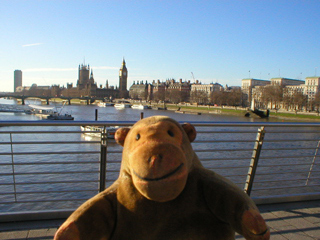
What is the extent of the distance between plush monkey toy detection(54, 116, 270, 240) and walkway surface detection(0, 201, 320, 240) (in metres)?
1.19

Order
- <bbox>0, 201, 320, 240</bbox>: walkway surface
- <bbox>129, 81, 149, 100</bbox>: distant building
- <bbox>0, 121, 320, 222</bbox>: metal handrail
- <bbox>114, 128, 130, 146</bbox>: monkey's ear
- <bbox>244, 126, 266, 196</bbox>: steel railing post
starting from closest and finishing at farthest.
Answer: <bbox>114, 128, 130, 146</bbox>: monkey's ear, <bbox>0, 201, 320, 240</bbox>: walkway surface, <bbox>0, 121, 320, 222</bbox>: metal handrail, <bbox>244, 126, 266, 196</bbox>: steel railing post, <bbox>129, 81, 149, 100</bbox>: distant building

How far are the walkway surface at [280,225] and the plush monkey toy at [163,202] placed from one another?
1.19m

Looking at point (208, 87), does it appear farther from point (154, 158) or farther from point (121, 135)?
point (154, 158)

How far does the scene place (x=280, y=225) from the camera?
2.94 metres

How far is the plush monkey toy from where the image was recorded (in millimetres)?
1428

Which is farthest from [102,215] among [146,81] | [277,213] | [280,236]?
[146,81]

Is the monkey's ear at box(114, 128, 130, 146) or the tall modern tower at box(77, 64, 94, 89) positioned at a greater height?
the tall modern tower at box(77, 64, 94, 89)

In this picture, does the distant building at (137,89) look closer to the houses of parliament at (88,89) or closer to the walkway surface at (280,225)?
the houses of parliament at (88,89)

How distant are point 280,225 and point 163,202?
1.88 meters

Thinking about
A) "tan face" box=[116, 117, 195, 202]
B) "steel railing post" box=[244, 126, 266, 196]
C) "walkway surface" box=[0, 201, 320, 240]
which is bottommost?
"walkway surface" box=[0, 201, 320, 240]

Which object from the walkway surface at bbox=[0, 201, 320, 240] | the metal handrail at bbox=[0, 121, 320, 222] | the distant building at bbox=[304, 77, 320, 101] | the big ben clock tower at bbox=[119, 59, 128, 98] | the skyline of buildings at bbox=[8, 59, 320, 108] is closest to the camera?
the walkway surface at bbox=[0, 201, 320, 240]

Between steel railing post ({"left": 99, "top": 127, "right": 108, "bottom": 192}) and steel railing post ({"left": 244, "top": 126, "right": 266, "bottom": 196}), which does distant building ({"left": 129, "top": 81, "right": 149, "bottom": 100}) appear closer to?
steel railing post ({"left": 244, "top": 126, "right": 266, "bottom": 196})

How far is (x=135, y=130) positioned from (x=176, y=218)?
504 millimetres

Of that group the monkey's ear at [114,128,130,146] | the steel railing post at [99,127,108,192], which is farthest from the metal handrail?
the monkey's ear at [114,128,130,146]
